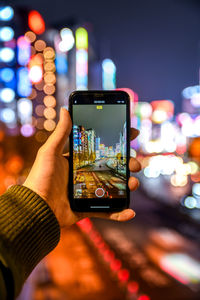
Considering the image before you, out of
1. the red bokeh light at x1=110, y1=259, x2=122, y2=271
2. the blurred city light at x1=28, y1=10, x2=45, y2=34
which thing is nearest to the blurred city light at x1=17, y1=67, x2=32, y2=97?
the blurred city light at x1=28, y1=10, x2=45, y2=34

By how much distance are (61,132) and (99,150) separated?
0.72 ft

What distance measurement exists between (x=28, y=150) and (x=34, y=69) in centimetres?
1456

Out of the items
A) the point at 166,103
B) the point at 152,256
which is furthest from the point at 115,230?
the point at 166,103

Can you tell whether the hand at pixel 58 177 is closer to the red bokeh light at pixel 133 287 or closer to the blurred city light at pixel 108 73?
the red bokeh light at pixel 133 287

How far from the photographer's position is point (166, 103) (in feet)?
198

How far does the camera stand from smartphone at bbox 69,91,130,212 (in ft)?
4.81

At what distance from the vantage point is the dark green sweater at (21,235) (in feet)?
2.97

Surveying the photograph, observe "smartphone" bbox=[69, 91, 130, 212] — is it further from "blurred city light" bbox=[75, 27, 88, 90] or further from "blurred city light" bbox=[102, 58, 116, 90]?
"blurred city light" bbox=[102, 58, 116, 90]

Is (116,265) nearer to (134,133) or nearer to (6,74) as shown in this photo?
(134,133)

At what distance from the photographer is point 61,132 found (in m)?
1.44

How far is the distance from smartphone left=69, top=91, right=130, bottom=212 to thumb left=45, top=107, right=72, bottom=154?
0.15ft

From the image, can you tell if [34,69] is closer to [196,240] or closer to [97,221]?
[97,221]

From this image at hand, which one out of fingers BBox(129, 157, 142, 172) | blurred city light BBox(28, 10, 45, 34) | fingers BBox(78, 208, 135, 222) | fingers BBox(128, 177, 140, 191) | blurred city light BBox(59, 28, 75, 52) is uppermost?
blurred city light BBox(59, 28, 75, 52)

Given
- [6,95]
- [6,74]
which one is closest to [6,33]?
[6,74]
